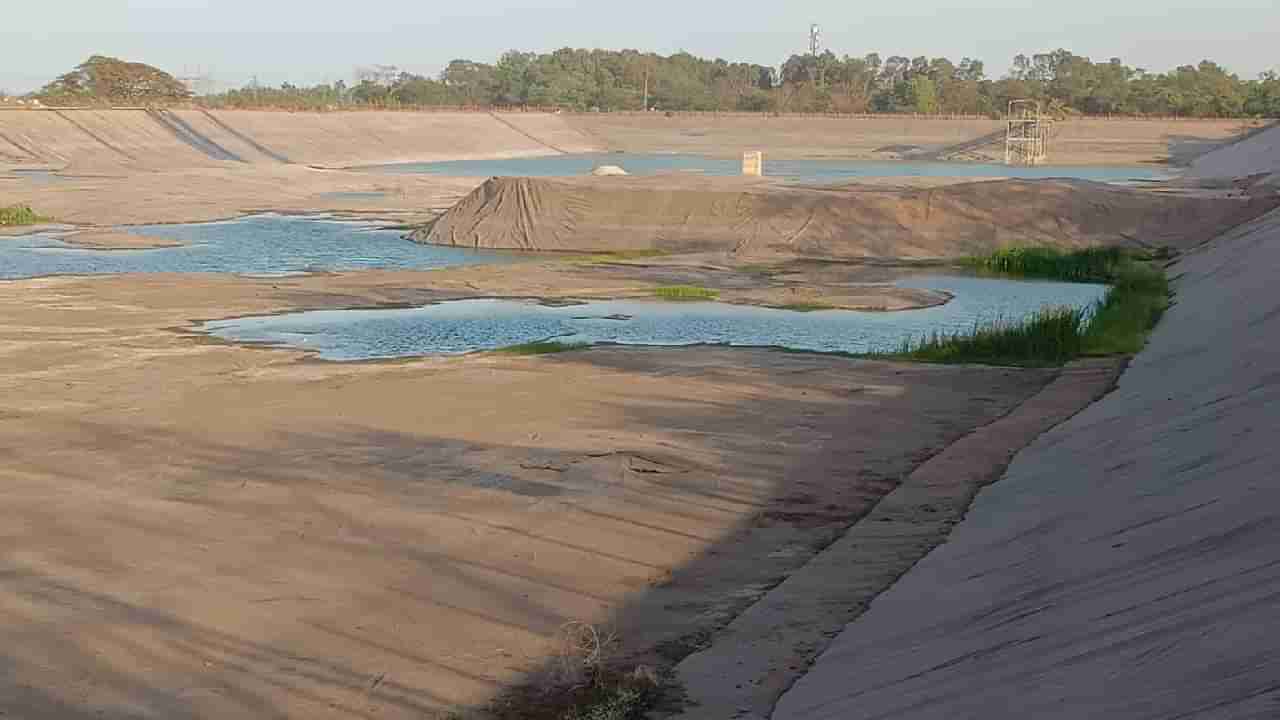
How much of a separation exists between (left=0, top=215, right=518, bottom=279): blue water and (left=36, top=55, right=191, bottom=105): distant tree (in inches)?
2586

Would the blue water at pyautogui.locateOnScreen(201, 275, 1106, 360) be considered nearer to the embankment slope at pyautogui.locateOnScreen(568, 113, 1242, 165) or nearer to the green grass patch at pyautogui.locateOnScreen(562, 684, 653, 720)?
the green grass patch at pyautogui.locateOnScreen(562, 684, 653, 720)

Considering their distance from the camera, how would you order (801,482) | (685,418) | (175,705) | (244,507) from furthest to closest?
(685,418)
(801,482)
(244,507)
(175,705)

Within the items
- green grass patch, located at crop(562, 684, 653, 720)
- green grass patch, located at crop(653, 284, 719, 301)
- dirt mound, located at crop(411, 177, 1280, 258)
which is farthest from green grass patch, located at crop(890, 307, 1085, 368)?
dirt mound, located at crop(411, 177, 1280, 258)

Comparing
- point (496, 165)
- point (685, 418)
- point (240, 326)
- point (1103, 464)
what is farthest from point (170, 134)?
point (1103, 464)

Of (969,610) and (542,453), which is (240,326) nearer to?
(542,453)

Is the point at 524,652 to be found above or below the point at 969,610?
below

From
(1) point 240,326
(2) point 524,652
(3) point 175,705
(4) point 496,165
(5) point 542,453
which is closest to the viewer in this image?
(3) point 175,705

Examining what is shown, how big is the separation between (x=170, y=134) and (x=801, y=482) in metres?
71.4

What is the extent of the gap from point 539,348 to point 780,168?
182ft

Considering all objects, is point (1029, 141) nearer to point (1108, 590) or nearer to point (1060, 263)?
point (1060, 263)

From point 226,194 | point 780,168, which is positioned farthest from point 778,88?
point 226,194

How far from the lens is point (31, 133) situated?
247 feet

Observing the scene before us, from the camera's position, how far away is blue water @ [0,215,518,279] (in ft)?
113

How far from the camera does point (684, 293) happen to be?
Result: 30.0 m
